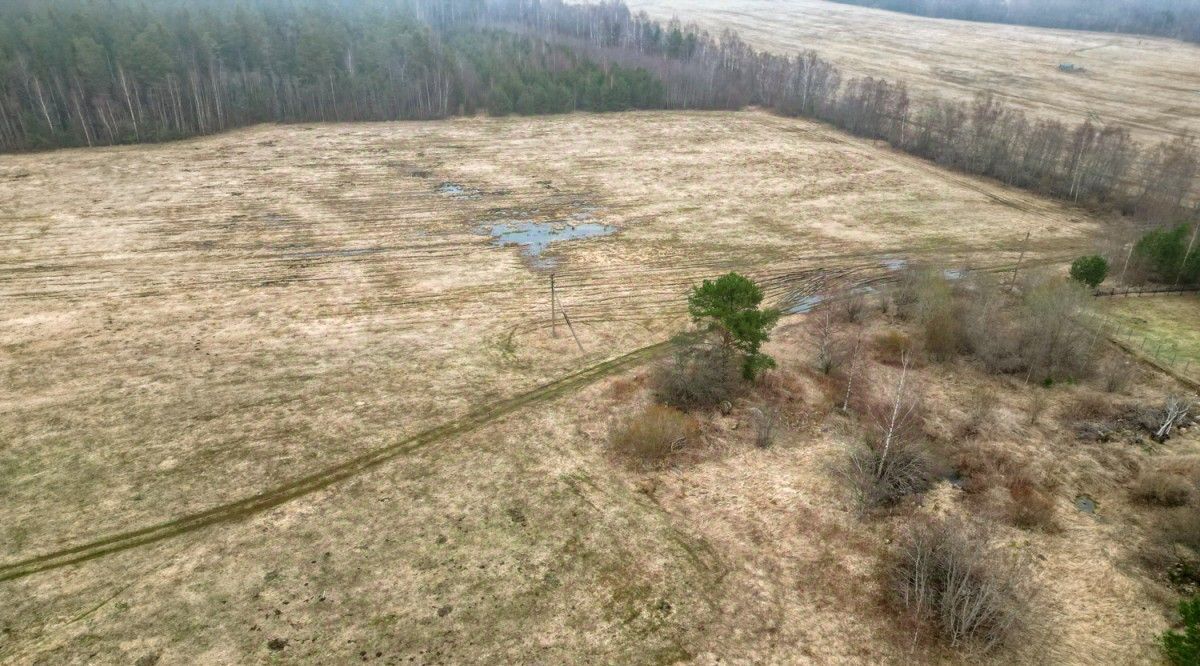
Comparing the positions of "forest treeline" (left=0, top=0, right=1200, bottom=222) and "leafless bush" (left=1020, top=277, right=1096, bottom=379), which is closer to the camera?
"leafless bush" (left=1020, top=277, right=1096, bottom=379)

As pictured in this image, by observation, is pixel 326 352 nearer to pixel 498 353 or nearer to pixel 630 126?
pixel 498 353

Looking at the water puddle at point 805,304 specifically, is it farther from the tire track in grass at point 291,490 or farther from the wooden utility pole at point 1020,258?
the tire track in grass at point 291,490

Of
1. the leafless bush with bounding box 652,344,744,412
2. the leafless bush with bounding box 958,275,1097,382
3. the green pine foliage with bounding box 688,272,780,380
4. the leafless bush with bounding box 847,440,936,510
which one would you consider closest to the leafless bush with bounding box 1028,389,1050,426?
the leafless bush with bounding box 958,275,1097,382

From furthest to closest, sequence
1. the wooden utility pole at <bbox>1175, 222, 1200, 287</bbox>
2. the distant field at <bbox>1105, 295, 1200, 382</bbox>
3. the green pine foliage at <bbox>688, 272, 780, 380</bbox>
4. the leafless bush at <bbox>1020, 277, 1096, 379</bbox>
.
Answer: the wooden utility pole at <bbox>1175, 222, 1200, 287</bbox> → the distant field at <bbox>1105, 295, 1200, 382</bbox> → the leafless bush at <bbox>1020, 277, 1096, 379</bbox> → the green pine foliage at <bbox>688, 272, 780, 380</bbox>

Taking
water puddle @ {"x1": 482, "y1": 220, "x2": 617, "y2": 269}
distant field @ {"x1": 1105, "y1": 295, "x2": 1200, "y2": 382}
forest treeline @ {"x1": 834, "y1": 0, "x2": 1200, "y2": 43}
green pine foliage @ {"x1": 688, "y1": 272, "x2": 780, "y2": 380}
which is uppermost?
forest treeline @ {"x1": 834, "y1": 0, "x2": 1200, "y2": 43}

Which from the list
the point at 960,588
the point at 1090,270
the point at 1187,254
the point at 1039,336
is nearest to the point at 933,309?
the point at 1039,336

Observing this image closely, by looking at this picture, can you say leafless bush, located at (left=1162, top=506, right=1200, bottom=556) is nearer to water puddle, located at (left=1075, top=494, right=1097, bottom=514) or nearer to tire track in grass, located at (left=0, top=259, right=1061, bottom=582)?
water puddle, located at (left=1075, top=494, right=1097, bottom=514)
